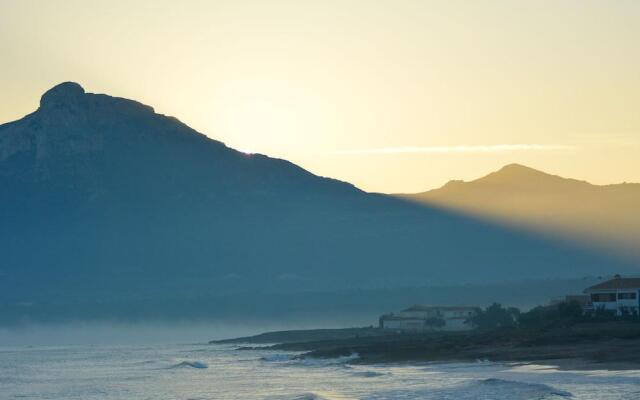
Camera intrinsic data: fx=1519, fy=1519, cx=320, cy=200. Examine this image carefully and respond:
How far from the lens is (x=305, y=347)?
150m

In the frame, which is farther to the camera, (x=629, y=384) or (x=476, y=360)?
(x=476, y=360)

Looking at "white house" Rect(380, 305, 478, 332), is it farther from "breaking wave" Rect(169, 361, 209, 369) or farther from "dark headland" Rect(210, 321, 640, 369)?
"breaking wave" Rect(169, 361, 209, 369)

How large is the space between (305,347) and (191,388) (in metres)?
54.5

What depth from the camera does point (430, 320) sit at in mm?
160125

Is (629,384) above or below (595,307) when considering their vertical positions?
below

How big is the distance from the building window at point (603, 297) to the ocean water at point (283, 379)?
72.1 ft

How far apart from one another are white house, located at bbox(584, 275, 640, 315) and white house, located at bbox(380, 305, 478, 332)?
1251 inches

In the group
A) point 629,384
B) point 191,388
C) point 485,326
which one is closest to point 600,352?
point 629,384

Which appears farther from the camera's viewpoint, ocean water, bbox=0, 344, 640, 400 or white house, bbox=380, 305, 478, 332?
white house, bbox=380, 305, 478, 332

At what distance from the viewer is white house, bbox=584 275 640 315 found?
396ft

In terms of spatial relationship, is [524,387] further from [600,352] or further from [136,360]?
[136,360]

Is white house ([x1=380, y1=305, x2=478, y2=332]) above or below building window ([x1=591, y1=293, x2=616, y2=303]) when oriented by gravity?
above

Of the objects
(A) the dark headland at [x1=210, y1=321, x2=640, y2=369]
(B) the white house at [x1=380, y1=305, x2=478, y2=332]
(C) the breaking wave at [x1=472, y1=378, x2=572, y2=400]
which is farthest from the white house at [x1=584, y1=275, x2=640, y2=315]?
(C) the breaking wave at [x1=472, y1=378, x2=572, y2=400]

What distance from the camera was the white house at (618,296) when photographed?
396 ft
